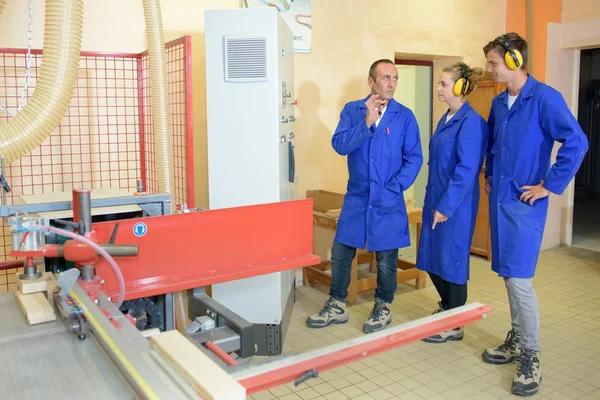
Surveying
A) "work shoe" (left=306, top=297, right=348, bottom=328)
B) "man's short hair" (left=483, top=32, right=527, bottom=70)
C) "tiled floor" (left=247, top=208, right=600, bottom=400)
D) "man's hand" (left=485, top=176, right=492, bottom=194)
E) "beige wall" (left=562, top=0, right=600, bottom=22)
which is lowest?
"tiled floor" (left=247, top=208, right=600, bottom=400)

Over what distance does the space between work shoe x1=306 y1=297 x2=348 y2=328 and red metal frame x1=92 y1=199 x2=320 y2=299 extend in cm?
164

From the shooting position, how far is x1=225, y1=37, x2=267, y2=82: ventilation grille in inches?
121

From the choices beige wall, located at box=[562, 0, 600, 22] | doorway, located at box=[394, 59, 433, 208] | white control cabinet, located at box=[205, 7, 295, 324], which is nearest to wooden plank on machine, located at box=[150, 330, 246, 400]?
white control cabinet, located at box=[205, 7, 295, 324]

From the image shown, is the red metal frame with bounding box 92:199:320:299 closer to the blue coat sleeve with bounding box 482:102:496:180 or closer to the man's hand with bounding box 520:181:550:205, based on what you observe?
the man's hand with bounding box 520:181:550:205

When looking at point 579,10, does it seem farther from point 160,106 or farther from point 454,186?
point 160,106

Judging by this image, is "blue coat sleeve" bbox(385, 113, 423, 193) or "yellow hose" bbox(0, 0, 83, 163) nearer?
"yellow hose" bbox(0, 0, 83, 163)

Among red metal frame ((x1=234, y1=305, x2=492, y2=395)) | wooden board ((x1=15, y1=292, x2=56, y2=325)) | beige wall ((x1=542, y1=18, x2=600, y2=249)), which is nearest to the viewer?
red metal frame ((x1=234, y1=305, x2=492, y2=395))

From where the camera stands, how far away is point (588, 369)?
3084 millimetres

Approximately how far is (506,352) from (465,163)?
1.09 metres

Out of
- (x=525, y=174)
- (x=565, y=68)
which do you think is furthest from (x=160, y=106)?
(x=565, y=68)

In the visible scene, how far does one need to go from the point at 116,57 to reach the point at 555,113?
2.50m

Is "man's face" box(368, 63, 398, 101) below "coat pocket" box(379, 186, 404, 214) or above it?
above

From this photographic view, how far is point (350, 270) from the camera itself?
3.80 m

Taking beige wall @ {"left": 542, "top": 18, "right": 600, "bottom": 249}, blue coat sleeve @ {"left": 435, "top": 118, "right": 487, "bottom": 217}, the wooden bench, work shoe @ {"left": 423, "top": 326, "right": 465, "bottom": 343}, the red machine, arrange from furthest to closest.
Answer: beige wall @ {"left": 542, "top": 18, "right": 600, "bottom": 249}
the wooden bench
work shoe @ {"left": 423, "top": 326, "right": 465, "bottom": 343}
blue coat sleeve @ {"left": 435, "top": 118, "right": 487, "bottom": 217}
the red machine
